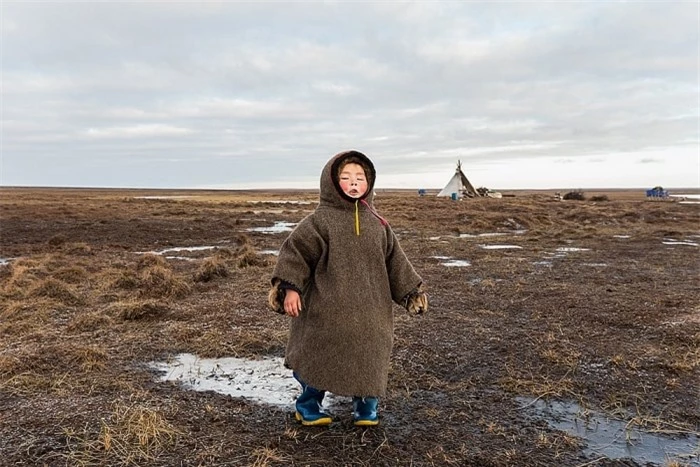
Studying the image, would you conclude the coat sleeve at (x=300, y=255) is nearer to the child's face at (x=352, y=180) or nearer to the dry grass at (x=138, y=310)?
the child's face at (x=352, y=180)

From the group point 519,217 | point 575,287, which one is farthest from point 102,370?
point 519,217

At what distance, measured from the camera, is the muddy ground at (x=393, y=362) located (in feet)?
11.6

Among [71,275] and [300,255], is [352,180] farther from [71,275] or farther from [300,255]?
[71,275]

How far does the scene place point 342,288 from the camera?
358 centimetres

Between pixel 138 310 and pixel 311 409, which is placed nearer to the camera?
pixel 311 409

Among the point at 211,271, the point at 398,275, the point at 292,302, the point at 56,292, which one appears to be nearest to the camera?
the point at 292,302

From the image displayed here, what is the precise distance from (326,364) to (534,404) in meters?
1.90

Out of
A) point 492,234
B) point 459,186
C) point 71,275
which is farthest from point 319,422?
point 459,186

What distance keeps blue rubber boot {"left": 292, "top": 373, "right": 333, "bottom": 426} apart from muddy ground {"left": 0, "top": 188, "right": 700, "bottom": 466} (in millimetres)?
73

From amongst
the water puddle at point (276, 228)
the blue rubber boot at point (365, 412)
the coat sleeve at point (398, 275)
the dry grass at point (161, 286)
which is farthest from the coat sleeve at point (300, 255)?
the water puddle at point (276, 228)

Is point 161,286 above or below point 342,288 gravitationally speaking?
below

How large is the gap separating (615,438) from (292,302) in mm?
2475

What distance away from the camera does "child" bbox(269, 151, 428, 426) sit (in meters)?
3.56

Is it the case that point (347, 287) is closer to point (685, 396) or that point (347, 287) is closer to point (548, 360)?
point (548, 360)
